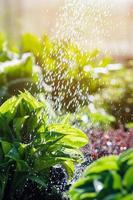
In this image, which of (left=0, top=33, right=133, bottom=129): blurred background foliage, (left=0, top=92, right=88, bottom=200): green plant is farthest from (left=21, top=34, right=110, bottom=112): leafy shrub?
(left=0, top=92, right=88, bottom=200): green plant

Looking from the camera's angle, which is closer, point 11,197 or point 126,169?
point 126,169

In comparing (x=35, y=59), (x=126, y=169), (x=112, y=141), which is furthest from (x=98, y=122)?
(x=126, y=169)

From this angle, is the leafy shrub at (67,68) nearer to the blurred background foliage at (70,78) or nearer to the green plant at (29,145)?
the blurred background foliage at (70,78)

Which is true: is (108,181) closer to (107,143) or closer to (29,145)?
(29,145)

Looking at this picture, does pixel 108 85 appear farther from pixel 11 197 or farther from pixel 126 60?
pixel 11 197

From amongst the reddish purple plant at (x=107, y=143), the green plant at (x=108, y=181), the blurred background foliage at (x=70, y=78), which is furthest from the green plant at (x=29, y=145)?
the blurred background foliage at (x=70, y=78)

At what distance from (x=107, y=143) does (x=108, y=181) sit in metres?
1.68

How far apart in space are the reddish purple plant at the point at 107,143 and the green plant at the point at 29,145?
580 mm

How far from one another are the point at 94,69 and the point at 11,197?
2153 mm

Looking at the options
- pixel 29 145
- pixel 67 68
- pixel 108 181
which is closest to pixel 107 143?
pixel 29 145

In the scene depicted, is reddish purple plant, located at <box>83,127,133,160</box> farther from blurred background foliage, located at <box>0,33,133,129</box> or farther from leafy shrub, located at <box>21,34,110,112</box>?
leafy shrub, located at <box>21,34,110,112</box>

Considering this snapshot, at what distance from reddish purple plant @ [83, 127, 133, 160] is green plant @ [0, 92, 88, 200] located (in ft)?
1.90

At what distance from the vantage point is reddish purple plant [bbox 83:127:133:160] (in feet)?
10.3

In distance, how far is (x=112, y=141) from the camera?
3312 mm
